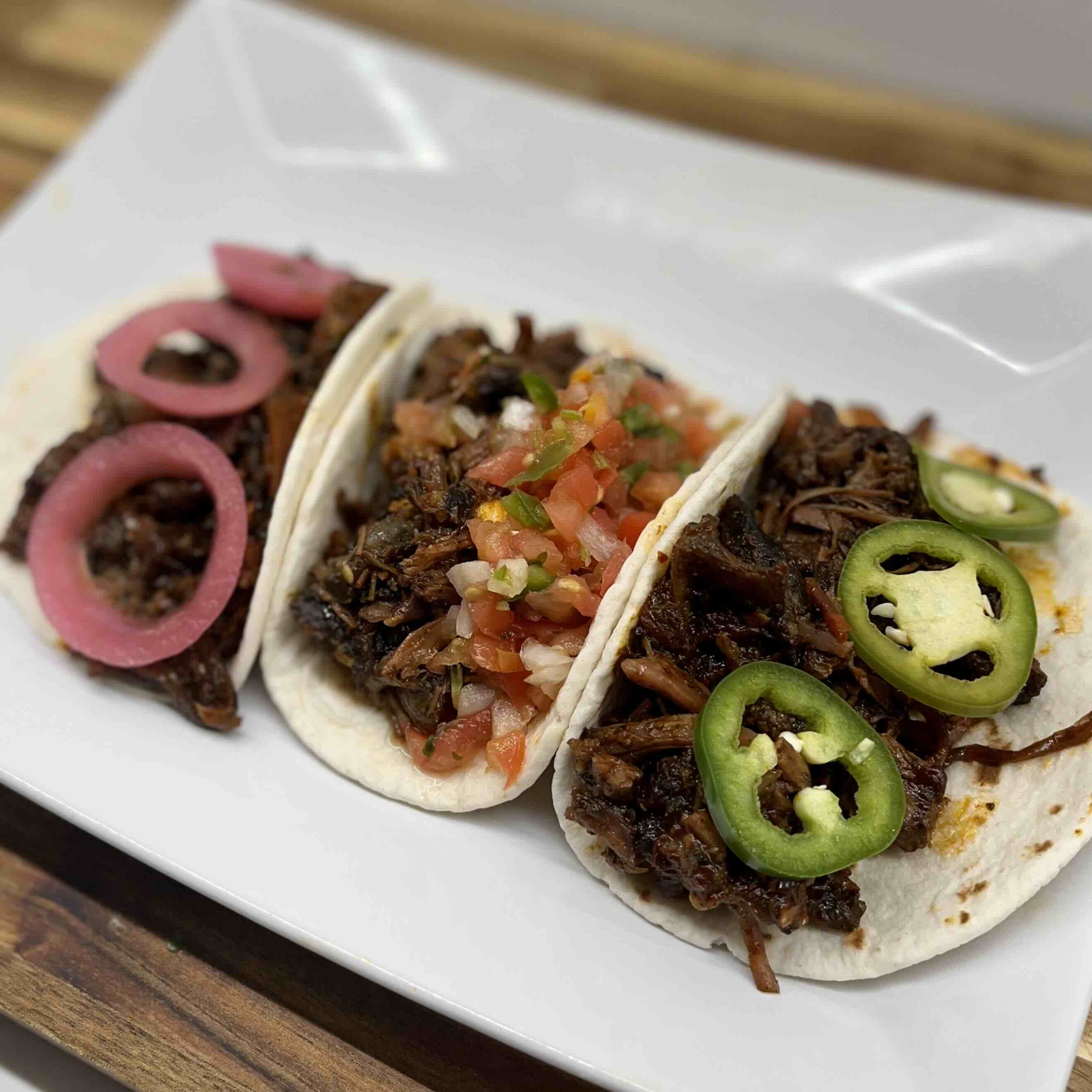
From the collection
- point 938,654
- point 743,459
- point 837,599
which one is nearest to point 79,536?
point 743,459

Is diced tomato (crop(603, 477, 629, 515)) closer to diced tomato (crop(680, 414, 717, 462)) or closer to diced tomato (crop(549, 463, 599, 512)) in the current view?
diced tomato (crop(549, 463, 599, 512))

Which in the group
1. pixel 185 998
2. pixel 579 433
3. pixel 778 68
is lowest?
pixel 185 998

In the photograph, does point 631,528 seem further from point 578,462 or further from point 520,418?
point 520,418

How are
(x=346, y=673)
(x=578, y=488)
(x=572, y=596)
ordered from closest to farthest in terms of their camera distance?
1. (x=572, y=596)
2. (x=578, y=488)
3. (x=346, y=673)

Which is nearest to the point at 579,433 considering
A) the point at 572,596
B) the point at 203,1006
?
the point at 572,596

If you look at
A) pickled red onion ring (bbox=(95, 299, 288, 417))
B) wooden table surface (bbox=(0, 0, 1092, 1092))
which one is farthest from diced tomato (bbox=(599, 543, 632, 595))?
pickled red onion ring (bbox=(95, 299, 288, 417))

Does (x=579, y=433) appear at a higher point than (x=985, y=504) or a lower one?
lower

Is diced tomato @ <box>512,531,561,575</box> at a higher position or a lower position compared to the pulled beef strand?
lower
